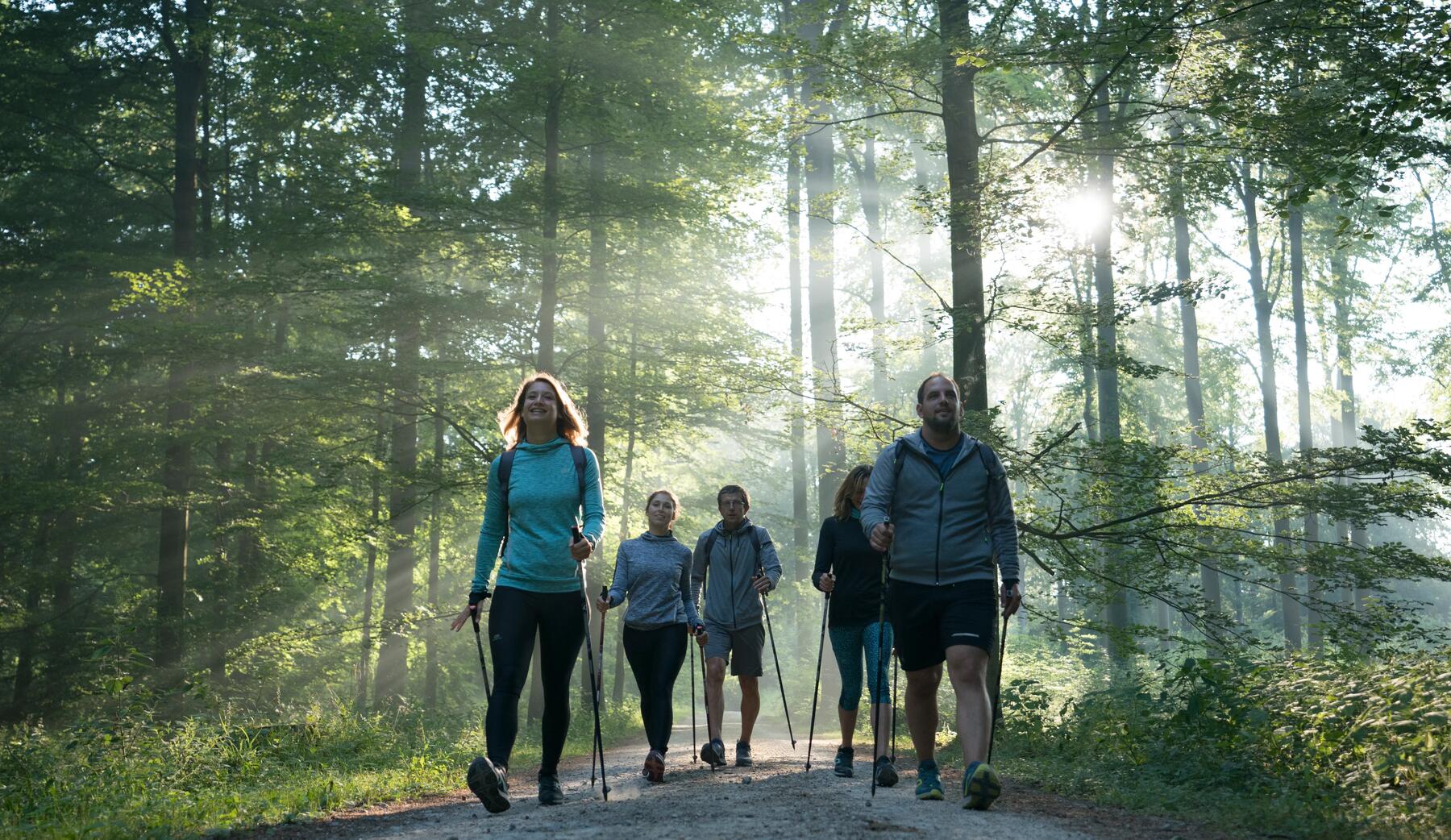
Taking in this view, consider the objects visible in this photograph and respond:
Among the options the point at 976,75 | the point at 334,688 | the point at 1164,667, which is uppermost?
the point at 976,75

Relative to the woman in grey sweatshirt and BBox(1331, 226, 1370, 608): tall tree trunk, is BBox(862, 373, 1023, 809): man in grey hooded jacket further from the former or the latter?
BBox(1331, 226, 1370, 608): tall tree trunk

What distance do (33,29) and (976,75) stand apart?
1349 centimetres

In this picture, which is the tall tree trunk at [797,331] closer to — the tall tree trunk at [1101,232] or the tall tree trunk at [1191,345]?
the tall tree trunk at [1191,345]

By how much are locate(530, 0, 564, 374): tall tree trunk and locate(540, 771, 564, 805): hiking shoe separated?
344 inches

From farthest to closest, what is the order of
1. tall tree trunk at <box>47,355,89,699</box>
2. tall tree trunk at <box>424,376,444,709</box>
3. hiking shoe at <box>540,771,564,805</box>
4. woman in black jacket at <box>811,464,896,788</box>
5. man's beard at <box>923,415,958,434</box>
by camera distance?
tall tree trunk at <box>47,355,89,699</box> → tall tree trunk at <box>424,376,444,709</box> → woman in black jacket at <box>811,464,896,788</box> → hiking shoe at <box>540,771,564,805</box> → man's beard at <box>923,415,958,434</box>

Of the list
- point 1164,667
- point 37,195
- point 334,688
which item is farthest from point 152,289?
point 334,688

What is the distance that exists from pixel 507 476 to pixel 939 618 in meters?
2.46

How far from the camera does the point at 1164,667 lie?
28.2 ft

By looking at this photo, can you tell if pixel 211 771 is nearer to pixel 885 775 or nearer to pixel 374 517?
pixel 885 775

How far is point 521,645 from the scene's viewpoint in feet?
19.3

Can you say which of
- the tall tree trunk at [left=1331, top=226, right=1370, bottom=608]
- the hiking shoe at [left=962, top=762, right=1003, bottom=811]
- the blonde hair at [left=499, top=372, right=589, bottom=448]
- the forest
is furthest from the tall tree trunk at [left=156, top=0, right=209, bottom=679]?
the tall tree trunk at [left=1331, top=226, right=1370, bottom=608]

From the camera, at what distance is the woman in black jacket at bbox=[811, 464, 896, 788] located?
7.87m

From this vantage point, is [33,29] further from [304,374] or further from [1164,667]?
[1164,667]

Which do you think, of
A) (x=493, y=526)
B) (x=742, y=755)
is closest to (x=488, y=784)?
(x=493, y=526)
